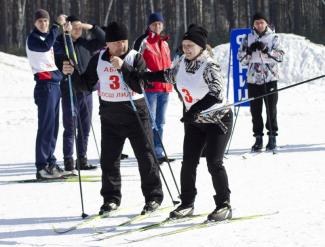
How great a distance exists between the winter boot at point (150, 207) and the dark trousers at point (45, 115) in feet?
8.12

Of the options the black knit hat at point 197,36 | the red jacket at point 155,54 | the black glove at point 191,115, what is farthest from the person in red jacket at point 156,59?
the black glove at point 191,115

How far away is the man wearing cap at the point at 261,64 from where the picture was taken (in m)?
10.2

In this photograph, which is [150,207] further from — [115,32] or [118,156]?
[115,32]

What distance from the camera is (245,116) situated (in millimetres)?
15602

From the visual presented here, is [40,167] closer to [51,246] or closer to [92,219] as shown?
[92,219]

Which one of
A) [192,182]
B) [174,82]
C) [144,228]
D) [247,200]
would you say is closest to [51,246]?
[144,228]

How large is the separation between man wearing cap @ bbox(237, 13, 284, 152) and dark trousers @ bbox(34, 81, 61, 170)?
3.22 metres

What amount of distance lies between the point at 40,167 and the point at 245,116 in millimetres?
7939

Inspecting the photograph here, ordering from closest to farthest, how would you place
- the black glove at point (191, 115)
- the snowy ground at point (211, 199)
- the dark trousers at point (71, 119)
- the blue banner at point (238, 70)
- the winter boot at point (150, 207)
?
the snowy ground at point (211, 199) < the black glove at point (191, 115) < the winter boot at point (150, 207) < the dark trousers at point (71, 119) < the blue banner at point (238, 70)

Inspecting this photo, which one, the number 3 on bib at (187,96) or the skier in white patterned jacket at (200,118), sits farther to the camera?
the number 3 on bib at (187,96)

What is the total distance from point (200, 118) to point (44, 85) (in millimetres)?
3025

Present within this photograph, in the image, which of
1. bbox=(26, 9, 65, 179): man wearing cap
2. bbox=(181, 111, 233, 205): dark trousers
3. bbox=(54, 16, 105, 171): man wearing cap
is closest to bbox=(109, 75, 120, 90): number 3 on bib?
bbox=(181, 111, 233, 205): dark trousers

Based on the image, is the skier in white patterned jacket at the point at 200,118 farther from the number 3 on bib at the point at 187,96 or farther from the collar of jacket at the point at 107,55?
the collar of jacket at the point at 107,55

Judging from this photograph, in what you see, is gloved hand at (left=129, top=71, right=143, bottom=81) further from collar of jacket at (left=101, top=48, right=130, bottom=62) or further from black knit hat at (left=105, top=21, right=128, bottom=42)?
black knit hat at (left=105, top=21, right=128, bottom=42)
